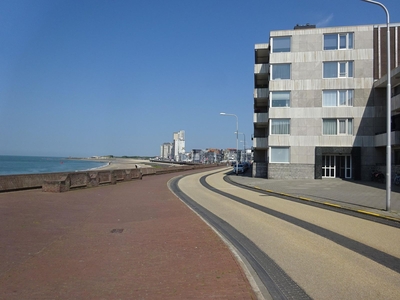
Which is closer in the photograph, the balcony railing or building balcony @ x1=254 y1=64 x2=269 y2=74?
the balcony railing

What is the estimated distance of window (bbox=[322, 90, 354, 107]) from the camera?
1412 inches

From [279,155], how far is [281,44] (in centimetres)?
1116

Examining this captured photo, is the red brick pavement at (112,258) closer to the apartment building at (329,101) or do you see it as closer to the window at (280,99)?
the apartment building at (329,101)

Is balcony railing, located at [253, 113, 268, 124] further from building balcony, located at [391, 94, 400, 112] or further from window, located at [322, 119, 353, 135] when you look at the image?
building balcony, located at [391, 94, 400, 112]

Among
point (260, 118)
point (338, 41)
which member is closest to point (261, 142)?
point (260, 118)

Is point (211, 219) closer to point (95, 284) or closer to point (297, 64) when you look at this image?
point (95, 284)

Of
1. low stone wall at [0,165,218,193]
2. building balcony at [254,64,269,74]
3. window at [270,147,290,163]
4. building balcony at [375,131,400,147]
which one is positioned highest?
building balcony at [254,64,269,74]

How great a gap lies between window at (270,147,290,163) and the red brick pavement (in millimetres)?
25962

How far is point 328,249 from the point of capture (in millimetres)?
8117

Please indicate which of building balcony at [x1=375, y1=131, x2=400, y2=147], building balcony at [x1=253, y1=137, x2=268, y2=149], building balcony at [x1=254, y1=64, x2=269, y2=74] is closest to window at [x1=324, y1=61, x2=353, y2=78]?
building balcony at [x1=375, y1=131, x2=400, y2=147]

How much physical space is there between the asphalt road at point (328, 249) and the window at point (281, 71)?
25574mm

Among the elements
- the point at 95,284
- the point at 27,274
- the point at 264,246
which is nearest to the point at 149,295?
the point at 95,284

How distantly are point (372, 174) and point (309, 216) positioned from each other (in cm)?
2385

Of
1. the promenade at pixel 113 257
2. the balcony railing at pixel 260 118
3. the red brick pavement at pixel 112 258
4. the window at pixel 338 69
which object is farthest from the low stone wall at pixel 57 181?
the window at pixel 338 69
